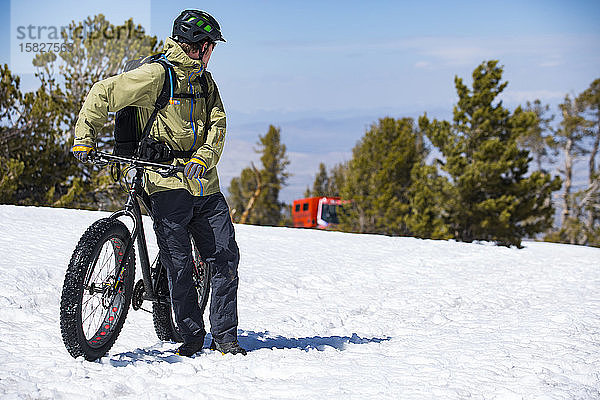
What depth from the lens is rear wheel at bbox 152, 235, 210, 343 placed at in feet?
11.9

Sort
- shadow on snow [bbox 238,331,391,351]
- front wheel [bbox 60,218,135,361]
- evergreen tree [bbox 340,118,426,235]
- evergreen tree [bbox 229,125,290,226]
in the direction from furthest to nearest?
evergreen tree [bbox 229,125,290,226] < evergreen tree [bbox 340,118,426,235] < shadow on snow [bbox 238,331,391,351] < front wheel [bbox 60,218,135,361]

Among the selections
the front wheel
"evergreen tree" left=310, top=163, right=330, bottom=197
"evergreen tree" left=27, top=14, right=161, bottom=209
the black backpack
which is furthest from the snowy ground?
"evergreen tree" left=310, top=163, right=330, bottom=197

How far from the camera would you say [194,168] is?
3154mm

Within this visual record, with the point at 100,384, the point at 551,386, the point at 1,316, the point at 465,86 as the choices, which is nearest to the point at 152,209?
the point at 100,384

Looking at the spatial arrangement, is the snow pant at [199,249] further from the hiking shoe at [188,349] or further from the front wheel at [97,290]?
the front wheel at [97,290]

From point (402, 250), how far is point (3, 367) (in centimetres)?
755

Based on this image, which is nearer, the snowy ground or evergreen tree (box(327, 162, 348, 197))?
the snowy ground

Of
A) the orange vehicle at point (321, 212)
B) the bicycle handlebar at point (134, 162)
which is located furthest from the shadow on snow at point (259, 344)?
the orange vehicle at point (321, 212)

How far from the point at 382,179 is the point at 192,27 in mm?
29985

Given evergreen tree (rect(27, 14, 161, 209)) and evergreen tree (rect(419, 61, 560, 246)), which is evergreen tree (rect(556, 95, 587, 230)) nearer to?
evergreen tree (rect(419, 61, 560, 246))

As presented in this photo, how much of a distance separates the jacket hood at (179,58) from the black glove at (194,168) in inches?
21.2

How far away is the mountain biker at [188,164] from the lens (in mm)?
3125

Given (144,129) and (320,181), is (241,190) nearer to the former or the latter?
(320,181)

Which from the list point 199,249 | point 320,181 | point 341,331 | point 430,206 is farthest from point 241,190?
point 199,249
